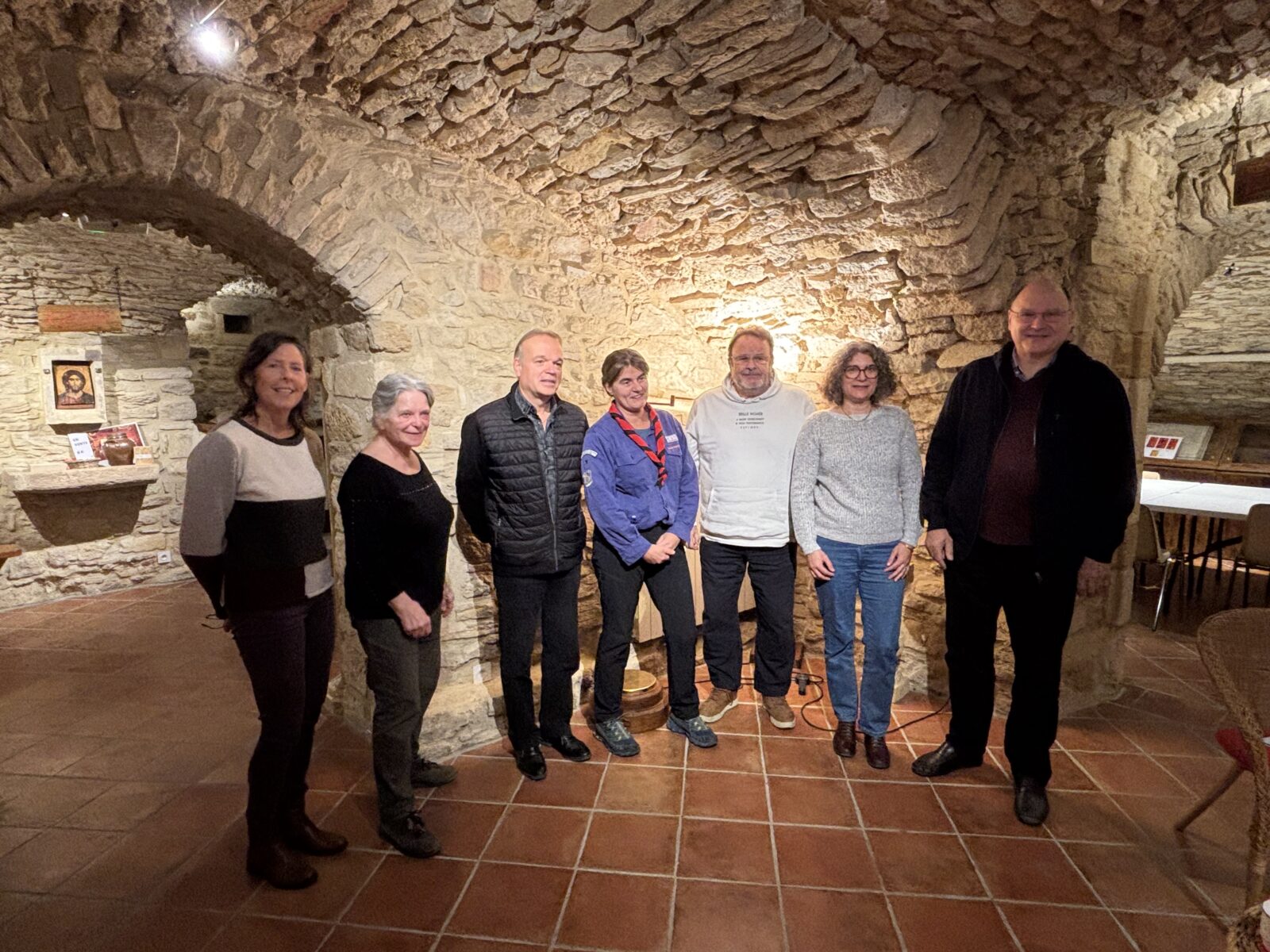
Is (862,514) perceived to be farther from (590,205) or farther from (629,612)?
(590,205)

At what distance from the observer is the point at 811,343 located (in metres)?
4.27

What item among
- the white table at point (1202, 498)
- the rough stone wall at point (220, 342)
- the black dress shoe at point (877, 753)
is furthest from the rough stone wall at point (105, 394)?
the white table at point (1202, 498)

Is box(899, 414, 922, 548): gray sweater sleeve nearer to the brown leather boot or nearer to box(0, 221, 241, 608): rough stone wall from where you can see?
the brown leather boot

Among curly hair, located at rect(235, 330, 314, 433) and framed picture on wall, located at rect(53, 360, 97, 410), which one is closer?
curly hair, located at rect(235, 330, 314, 433)

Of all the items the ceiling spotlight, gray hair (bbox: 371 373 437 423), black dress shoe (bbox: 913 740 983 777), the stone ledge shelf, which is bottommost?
black dress shoe (bbox: 913 740 983 777)

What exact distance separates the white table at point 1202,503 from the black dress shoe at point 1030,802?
3.36 metres

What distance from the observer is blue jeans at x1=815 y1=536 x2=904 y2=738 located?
296 cm

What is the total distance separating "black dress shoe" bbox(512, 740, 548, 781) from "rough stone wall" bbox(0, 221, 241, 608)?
202 inches

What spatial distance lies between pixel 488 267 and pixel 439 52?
3.27ft

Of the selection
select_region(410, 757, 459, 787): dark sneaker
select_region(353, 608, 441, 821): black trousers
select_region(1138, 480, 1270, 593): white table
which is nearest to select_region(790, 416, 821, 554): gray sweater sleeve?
select_region(353, 608, 441, 821): black trousers

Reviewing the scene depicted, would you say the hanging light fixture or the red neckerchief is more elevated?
the hanging light fixture

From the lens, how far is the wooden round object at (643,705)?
3246 millimetres

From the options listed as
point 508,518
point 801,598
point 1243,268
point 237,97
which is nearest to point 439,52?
point 237,97

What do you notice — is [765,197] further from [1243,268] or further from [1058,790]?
[1243,268]
